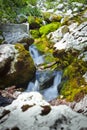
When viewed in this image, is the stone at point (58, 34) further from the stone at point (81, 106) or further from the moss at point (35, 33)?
the stone at point (81, 106)

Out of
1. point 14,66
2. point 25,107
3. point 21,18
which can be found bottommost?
point 25,107

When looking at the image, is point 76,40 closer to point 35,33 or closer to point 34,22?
point 35,33

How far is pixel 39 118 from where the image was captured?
6902 mm

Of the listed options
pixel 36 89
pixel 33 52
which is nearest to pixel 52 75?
pixel 36 89

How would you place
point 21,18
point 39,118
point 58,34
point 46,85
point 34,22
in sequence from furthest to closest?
point 34,22, point 21,18, point 58,34, point 46,85, point 39,118

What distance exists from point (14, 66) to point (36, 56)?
15.1 feet

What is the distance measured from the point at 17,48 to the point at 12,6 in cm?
213

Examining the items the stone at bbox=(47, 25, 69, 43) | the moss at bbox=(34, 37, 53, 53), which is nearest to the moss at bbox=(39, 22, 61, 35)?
the moss at bbox=(34, 37, 53, 53)

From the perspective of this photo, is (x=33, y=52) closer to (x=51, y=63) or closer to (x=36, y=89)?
(x=51, y=63)

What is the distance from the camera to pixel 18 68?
40.1 ft

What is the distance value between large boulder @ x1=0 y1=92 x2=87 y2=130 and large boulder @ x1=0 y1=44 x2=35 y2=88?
4.29 metres

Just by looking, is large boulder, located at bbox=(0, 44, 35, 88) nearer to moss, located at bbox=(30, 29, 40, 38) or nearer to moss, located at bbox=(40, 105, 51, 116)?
moss, located at bbox=(40, 105, 51, 116)

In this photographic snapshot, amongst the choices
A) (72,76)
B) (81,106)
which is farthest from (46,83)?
(81,106)

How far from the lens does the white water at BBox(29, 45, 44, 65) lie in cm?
1559
